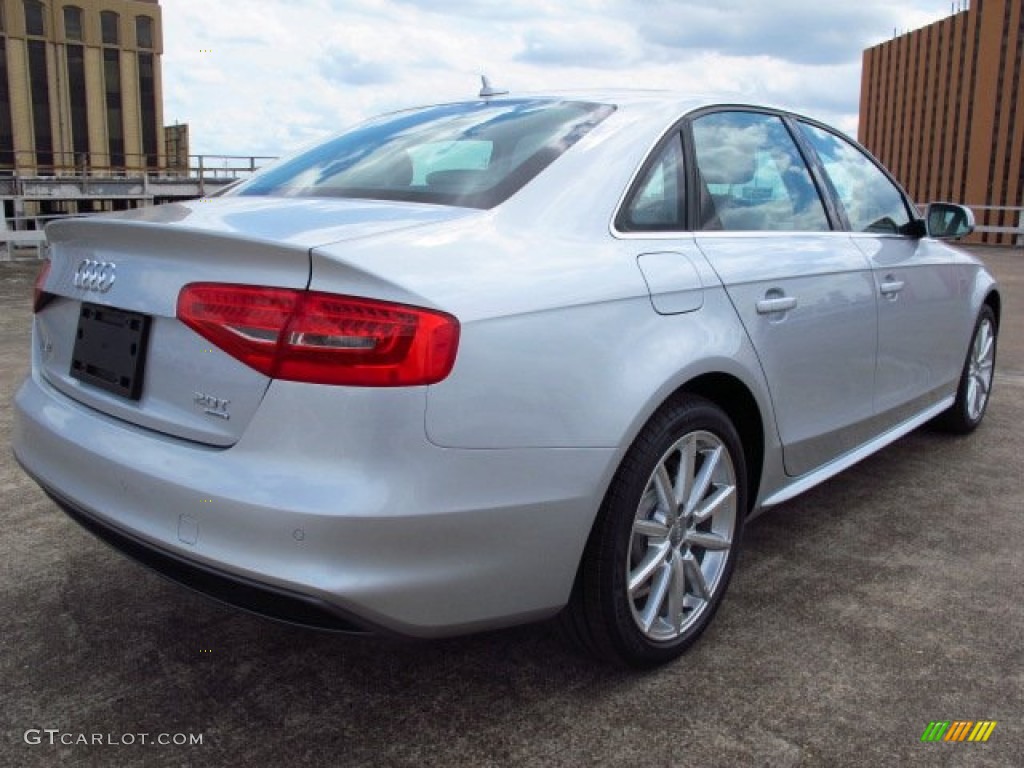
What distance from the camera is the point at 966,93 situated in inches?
1572

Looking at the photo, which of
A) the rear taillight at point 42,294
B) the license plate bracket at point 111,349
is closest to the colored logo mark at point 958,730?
the license plate bracket at point 111,349

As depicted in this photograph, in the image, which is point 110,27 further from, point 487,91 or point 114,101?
point 487,91

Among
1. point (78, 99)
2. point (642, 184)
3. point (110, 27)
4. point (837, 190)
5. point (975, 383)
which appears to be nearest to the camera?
point (642, 184)

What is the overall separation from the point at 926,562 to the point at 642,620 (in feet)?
4.30

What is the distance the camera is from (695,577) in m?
2.54

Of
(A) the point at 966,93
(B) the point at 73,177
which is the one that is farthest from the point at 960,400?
(A) the point at 966,93

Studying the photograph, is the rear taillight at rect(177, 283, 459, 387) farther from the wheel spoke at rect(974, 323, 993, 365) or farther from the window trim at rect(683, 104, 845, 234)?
the wheel spoke at rect(974, 323, 993, 365)

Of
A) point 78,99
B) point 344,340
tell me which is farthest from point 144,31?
point 344,340

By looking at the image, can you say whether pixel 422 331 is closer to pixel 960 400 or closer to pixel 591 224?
pixel 591 224

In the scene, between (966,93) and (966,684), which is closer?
(966,684)

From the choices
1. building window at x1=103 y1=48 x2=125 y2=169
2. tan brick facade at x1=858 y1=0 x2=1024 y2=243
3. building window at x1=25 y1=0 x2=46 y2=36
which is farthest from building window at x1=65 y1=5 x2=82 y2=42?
tan brick facade at x1=858 y1=0 x2=1024 y2=243

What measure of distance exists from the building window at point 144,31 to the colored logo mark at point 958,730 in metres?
64.1

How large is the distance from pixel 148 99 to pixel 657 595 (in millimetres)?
63414

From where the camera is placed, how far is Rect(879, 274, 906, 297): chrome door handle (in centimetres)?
341
